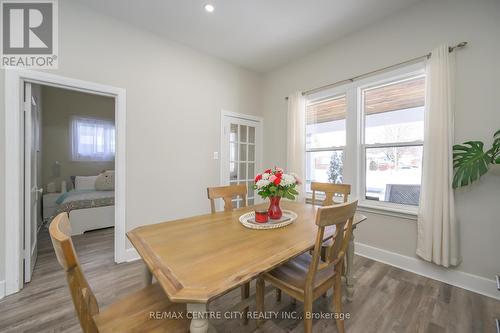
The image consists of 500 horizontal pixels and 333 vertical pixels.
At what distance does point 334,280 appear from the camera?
140 centimetres

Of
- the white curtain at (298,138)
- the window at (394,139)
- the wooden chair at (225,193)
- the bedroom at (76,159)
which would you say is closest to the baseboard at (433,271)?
the window at (394,139)

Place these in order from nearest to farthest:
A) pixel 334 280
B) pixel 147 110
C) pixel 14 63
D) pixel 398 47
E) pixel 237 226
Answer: pixel 334 280, pixel 237 226, pixel 14 63, pixel 398 47, pixel 147 110

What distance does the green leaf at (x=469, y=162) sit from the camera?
1.83 m

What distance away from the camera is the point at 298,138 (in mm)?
3285

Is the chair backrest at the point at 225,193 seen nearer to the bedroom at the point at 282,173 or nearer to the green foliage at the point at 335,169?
the bedroom at the point at 282,173

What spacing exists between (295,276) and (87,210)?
3.77m

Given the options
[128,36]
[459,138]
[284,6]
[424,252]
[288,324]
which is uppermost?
[284,6]

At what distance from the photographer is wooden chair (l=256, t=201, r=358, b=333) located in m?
1.12

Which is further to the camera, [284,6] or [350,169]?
[350,169]

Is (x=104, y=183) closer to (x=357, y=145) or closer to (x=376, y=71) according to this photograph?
(x=357, y=145)

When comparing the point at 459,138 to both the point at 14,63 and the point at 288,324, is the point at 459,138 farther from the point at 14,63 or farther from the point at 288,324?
the point at 14,63

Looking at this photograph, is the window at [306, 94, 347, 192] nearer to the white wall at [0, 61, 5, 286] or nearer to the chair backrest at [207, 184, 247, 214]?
the chair backrest at [207, 184, 247, 214]

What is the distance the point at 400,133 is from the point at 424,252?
53.8 inches

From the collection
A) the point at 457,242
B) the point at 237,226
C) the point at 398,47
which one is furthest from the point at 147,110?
the point at 457,242
